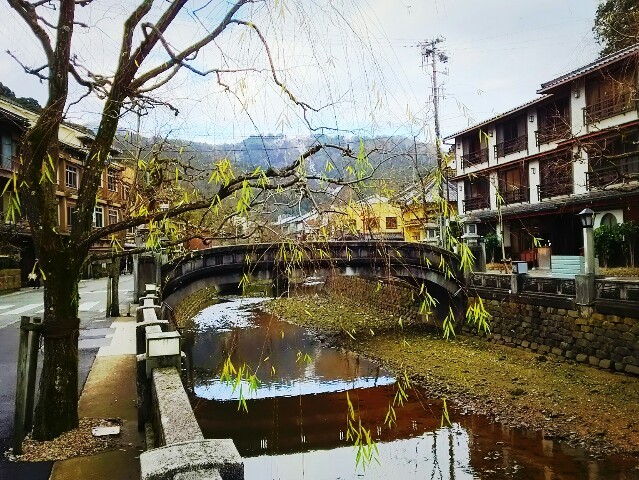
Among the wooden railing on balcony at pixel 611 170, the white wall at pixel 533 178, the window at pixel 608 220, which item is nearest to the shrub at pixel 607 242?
the window at pixel 608 220

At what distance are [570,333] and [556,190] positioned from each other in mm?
13155

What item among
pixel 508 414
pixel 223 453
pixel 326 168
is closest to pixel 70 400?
pixel 223 453

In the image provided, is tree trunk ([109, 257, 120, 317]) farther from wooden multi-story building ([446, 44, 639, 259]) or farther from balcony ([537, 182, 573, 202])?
balcony ([537, 182, 573, 202])

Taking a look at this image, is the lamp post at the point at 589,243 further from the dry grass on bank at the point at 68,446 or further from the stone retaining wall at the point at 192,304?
the stone retaining wall at the point at 192,304

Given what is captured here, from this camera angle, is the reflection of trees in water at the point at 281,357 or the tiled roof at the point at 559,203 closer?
the reflection of trees in water at the point at 281,357

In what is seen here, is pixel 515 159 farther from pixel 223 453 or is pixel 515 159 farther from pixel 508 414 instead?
pixel 223 453

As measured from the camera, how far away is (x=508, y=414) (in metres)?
13.9

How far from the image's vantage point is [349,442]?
40.9ft

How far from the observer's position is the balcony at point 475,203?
3345 centimetres

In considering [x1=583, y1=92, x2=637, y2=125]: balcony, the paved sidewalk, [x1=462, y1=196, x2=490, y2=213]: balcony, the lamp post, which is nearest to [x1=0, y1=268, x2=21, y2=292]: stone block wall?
the paved sidewalk

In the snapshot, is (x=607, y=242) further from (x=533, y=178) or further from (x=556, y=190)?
(x=533, y=178)

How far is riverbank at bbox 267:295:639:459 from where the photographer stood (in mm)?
12383

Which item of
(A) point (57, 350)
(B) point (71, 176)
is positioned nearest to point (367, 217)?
(A) point (57, 350)

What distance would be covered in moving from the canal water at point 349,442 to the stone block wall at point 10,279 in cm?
1565
